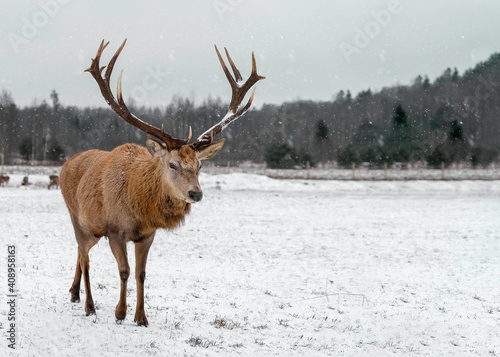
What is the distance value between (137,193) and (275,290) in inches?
121

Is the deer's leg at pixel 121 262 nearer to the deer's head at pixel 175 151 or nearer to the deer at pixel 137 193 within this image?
the deer at pixel 137 193

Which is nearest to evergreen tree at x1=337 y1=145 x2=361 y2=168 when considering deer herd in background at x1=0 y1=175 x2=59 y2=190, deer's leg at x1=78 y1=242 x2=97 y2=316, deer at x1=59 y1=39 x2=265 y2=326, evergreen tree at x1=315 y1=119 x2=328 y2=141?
evergreen tree at x1=315 y1=119 x2=328 y2=141

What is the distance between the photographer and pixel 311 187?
92.5 ft

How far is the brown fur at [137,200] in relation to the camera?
14.6ft

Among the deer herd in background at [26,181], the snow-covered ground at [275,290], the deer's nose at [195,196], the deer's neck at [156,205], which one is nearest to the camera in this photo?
the deer's nose at [195,196]

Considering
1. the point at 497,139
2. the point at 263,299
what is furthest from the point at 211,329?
the point at 497,139

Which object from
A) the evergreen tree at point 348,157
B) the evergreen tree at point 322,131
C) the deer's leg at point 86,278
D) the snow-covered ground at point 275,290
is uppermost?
the evergreen tree at point 322,131

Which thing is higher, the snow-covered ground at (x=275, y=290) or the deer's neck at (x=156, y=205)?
the deer's neck at (x=156, y=205)

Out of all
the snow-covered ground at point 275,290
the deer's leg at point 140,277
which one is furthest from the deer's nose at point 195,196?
the snow-covered ground at point 275,290

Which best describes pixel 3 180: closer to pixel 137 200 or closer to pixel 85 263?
pixel 85 263

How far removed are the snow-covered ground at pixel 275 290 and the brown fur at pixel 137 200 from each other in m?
0.66

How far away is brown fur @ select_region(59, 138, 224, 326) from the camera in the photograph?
4.46 m

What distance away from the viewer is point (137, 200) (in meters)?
4.63

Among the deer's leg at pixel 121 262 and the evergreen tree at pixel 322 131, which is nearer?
the deer's leg at pixel 121 262
